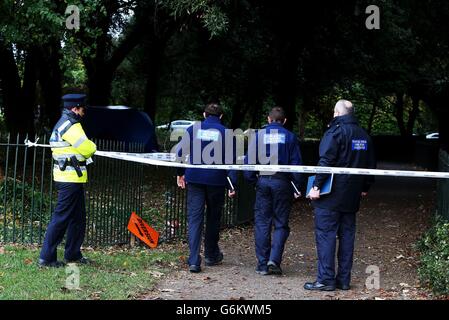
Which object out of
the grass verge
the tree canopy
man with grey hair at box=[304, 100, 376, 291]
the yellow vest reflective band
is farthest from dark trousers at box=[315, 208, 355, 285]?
the tree canopy

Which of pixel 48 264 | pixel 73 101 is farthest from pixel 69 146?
pixel 48 264

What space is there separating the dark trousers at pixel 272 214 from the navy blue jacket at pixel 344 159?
756mm

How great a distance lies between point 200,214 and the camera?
808 centimetres

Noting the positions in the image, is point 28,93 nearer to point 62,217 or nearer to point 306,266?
point 62,217

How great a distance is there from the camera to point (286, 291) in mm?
7055

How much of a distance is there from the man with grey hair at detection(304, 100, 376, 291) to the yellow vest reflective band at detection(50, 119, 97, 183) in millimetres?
2623

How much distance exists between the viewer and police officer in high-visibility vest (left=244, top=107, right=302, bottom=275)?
7.85 m

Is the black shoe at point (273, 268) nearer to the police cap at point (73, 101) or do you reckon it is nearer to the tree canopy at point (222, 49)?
the police cap at point (73, 101)

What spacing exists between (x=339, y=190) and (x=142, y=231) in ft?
11.6

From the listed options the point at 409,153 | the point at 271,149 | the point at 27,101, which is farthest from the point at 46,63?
the point at 409,153

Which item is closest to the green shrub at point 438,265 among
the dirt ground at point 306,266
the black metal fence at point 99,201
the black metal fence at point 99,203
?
the dirt ground at point 306,266

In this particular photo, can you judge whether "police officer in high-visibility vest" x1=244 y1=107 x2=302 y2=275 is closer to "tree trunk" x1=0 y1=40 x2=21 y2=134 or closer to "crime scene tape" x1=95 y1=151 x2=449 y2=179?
A: "crime scene tape" x1=95 y1=151 x2=449 y2=179

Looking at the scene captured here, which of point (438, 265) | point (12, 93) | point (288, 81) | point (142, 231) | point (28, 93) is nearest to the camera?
point (438, 265)
